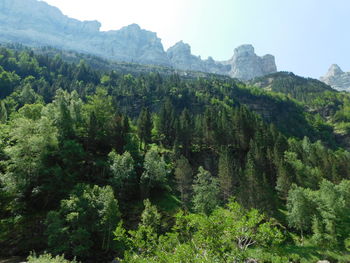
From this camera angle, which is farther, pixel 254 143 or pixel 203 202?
pixel 254 143

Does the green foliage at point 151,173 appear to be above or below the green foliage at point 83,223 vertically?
above

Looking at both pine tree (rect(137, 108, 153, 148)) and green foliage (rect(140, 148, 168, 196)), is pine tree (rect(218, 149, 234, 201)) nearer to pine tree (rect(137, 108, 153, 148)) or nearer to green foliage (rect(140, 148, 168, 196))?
green foliage (rect(140, 148, 168, 196))

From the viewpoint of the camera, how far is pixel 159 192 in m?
62.7

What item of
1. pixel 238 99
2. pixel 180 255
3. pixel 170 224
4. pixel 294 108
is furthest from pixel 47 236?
pixel 294 108

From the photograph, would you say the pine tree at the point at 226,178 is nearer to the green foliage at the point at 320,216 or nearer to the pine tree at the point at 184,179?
the pine tree at the point at 184,179

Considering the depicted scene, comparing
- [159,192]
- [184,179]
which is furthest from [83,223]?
[184,179]

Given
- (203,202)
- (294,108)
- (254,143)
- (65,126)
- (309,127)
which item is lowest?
(203,202)

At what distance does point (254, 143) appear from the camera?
79250 millimetres

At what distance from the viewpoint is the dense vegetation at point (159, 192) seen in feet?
60.6

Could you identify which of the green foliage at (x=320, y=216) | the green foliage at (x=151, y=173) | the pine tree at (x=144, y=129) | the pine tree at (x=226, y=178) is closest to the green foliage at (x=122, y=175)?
the green foliage at (x=151, y=173)

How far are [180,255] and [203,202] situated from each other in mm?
39615

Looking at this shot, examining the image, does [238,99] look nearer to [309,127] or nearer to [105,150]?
[309,127]

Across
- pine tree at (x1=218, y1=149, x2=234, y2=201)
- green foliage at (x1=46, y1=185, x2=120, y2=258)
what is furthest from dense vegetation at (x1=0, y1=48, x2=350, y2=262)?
pine tree at (x1=218, y1=149, x2=234, y2=201)

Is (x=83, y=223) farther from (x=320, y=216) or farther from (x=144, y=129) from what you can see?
(x=320, y=216)
